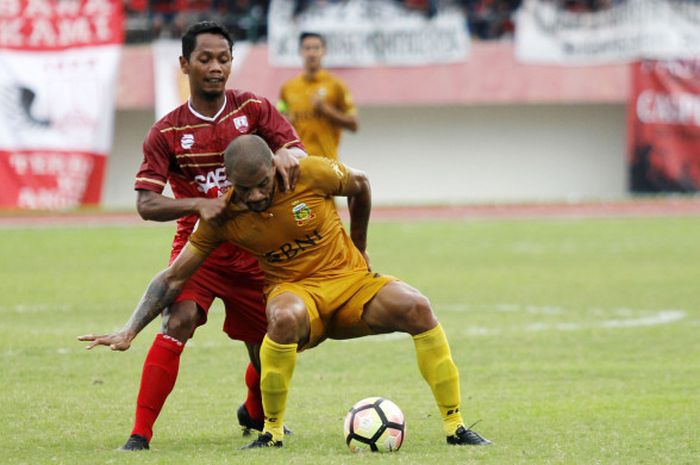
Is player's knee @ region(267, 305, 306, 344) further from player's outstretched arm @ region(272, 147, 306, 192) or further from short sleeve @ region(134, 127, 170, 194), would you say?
short sleeve @ region(134, 127, 170, 194)

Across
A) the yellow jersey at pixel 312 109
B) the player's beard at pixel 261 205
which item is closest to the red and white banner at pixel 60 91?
the yellow jersey at pixel 312 109

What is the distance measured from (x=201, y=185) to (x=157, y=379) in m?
1.04

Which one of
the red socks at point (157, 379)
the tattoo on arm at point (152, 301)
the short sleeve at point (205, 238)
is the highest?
the short sleeve at point (205, 238)

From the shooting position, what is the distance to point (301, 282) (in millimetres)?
6840

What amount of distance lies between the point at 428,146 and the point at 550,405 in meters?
24.2

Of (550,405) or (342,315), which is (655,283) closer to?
(550,405)

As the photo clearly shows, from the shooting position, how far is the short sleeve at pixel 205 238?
22.1 ft

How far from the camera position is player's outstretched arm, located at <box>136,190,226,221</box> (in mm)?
6648

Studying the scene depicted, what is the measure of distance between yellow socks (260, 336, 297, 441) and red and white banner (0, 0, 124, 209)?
20.5 metres

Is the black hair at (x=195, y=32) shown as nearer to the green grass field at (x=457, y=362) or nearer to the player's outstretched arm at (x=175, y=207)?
the player's outstretched arm at (x=175, y=207)

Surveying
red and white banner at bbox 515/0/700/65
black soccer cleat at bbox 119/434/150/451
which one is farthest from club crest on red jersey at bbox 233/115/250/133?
red and white banner at bbox 515/0/700/65

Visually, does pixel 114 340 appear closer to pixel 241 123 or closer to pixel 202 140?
pixel 202 140

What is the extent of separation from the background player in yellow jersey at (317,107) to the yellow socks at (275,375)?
8.95 meters

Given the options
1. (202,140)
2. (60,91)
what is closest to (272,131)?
(202,140)
